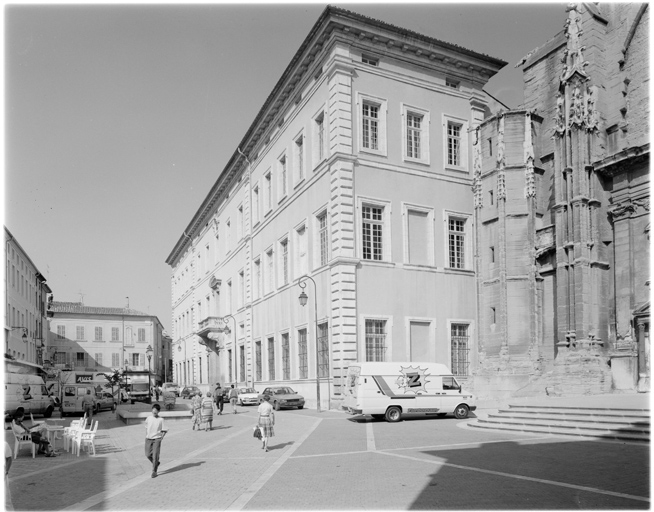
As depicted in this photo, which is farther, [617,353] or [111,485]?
[617,353]

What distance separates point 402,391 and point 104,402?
28.0 m

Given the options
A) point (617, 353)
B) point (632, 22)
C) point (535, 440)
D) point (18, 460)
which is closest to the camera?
point (18, 460)

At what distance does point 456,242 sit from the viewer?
3684cm

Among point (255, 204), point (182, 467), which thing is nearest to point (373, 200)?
point (255, 204)

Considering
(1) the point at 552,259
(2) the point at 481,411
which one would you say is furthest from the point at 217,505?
(1) the point at 552,259

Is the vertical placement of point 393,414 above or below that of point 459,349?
below

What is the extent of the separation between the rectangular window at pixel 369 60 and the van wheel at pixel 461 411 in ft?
57.4

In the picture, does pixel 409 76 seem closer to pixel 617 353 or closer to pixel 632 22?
pixel 632 22

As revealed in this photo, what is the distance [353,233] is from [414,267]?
3846mm

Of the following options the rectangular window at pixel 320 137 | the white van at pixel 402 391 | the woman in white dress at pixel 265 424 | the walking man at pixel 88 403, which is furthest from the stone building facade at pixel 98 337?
the woman in white dress at pixel 265 424

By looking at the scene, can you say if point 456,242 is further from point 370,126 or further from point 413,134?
point 370,126

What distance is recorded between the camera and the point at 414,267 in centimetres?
3500

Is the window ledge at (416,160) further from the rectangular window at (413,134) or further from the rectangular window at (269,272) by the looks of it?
the rectangular window at (269,272)

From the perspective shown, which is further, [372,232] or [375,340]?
[372,232]
